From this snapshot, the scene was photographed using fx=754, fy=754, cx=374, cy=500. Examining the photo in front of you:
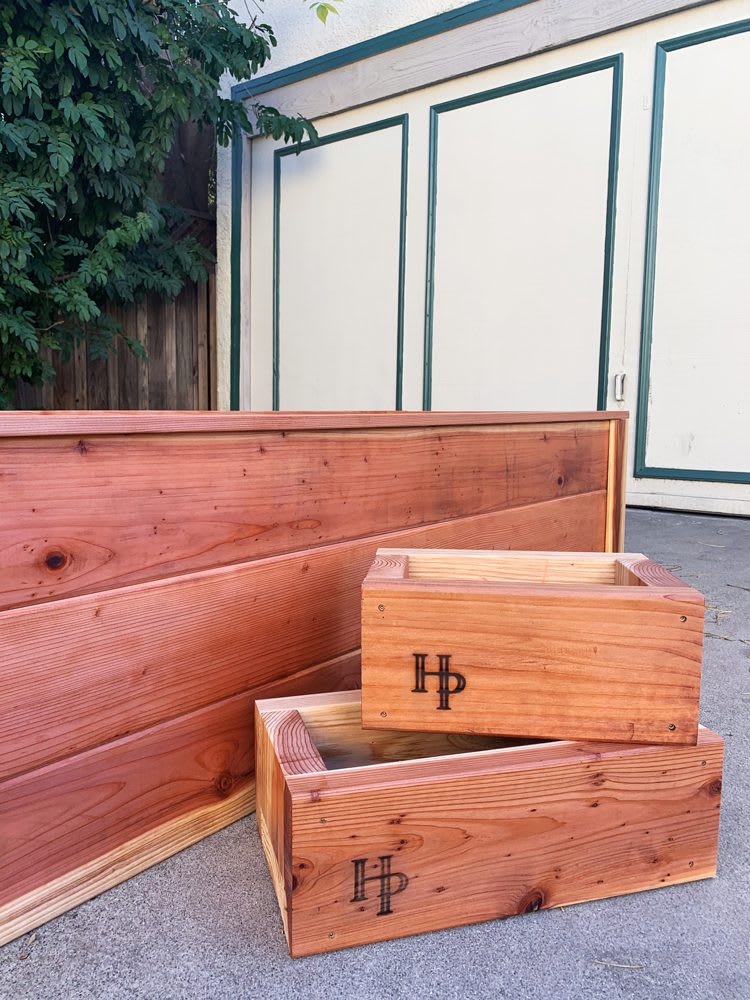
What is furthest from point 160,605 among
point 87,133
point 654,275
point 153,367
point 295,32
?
point 295,32

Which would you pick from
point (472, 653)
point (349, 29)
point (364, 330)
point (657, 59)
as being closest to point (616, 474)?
point (472, 653)

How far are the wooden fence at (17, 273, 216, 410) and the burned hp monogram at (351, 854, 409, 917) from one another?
5214mm

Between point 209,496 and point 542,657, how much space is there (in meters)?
0.55

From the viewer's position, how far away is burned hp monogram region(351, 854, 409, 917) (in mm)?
941

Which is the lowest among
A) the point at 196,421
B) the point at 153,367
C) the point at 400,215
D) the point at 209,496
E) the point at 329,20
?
the point at 209,496

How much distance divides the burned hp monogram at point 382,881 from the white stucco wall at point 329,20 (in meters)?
5.05

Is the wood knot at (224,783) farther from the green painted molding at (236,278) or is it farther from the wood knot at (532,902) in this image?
the green painted molding at (236,278)

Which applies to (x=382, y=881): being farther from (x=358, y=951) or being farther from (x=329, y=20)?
(x=329, y=20)

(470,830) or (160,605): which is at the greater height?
(160,605)

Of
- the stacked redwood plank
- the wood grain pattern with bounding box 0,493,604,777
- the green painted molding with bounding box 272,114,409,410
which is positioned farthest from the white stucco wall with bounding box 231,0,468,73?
the wood grain pattern with bounding box 0,493,604,777

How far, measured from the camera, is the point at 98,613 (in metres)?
1.02

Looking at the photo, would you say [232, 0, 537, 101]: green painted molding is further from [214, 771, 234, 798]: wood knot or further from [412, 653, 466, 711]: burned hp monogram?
[214, 771, 234, 798]: wood knot

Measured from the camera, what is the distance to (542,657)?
1078mm

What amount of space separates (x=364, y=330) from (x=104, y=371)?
2.02 meters
